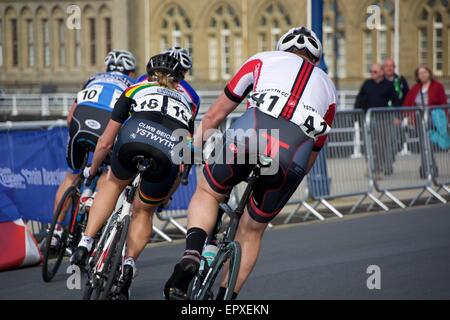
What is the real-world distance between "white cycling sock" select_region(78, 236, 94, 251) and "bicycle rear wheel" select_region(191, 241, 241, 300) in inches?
69.2

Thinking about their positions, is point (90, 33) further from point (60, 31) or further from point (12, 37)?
point (12, 37)

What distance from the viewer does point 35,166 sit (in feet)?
40.6

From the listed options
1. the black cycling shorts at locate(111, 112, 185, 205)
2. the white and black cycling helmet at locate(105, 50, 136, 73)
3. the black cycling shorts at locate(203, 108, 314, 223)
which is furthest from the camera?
the white and black cycling helmet at locate(105, 50, 136, 73)

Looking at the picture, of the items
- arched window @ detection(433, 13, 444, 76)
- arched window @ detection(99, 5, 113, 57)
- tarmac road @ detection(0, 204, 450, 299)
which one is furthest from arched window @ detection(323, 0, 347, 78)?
tarmac road @ detection(0, 204, 450, 299)

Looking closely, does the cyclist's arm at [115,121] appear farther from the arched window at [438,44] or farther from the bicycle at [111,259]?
the arched window at [438,44]

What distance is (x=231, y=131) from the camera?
7.51m

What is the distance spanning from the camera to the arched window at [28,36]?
69875 millimetres

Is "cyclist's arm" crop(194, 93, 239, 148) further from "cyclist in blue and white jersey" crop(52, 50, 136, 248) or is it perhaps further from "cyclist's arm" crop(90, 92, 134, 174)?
"cyclist in blue and white jersey" crop(52, 50, 136, 248)

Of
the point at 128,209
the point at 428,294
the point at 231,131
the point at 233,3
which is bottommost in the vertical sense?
the point at 428,294

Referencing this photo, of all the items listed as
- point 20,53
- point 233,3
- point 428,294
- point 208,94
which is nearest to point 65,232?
point 428,294

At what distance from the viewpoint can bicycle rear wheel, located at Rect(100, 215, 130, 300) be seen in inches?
311
